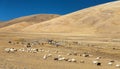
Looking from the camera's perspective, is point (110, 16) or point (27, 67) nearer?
point (27, 67)

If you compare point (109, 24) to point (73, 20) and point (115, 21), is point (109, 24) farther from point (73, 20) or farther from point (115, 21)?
point (73, 20)

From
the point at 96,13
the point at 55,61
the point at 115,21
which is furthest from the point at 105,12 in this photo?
the point at 55,61

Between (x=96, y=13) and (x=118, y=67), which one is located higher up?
(x=96, y=13)

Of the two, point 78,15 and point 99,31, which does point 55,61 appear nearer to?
point 99,31

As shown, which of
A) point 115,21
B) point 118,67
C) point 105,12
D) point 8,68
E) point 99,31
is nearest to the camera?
point 8,68

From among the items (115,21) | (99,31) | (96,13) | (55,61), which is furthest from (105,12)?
(55,61)

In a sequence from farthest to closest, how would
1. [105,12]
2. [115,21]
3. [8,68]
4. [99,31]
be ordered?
[105,12]
[115,21]
[99,31]
[8,68]
